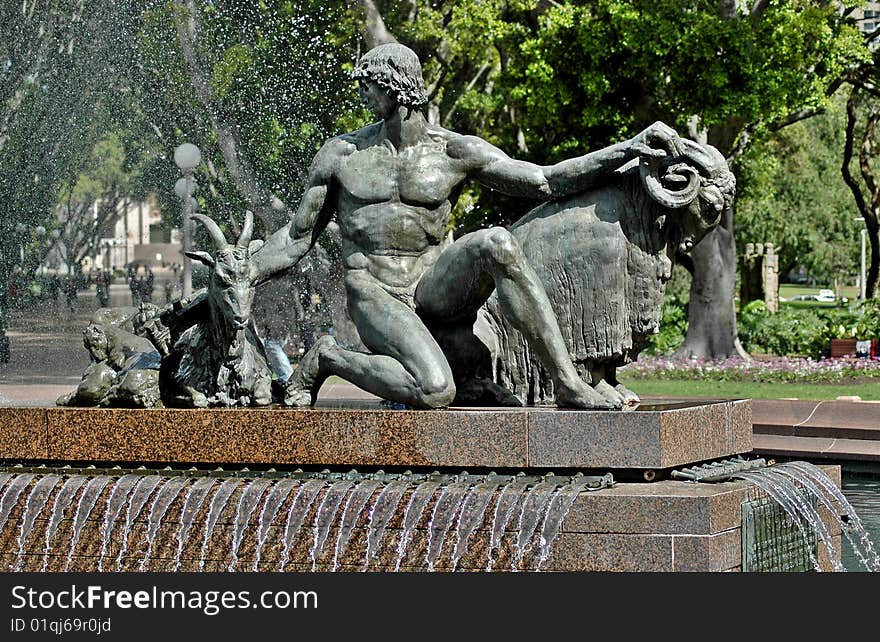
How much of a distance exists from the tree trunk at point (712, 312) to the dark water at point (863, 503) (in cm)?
1146

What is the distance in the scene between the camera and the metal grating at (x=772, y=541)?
22.7 ft

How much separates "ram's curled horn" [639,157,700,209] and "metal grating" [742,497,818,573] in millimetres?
1533

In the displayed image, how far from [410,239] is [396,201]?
0.71 ft

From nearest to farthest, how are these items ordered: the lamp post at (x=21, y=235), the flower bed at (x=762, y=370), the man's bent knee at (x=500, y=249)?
1. the man's bent knee at (x=500, y=249)
2. the flower bed at (x=762, y=370)
3. the lamp post at (x=21, y=235)

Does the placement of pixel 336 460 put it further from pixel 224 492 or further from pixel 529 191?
pixel 529 191

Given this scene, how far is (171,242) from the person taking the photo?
49719mm

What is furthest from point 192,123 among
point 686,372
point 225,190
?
point 686,372

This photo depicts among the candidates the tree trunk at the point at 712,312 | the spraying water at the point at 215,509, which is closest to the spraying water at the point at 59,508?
the spraying water at the point at 215,509

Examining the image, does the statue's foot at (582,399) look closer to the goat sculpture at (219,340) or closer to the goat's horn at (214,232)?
the goat sculpture at (219,340)

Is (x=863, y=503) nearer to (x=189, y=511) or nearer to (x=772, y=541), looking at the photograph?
(x=772, y=541)

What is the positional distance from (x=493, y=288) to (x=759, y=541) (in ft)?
6.04

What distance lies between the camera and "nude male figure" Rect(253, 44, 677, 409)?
7422 millimetres

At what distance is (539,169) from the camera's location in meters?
7.97

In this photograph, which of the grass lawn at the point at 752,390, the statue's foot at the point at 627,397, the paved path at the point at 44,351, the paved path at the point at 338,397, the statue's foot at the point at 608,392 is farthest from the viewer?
the paved path at the point at 44,351
